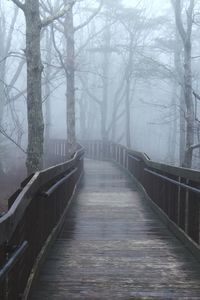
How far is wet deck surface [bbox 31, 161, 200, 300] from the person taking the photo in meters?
5.42

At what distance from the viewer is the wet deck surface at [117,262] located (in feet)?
17.8

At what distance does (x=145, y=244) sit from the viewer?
25.8ft

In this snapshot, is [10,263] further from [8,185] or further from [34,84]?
[8,185]

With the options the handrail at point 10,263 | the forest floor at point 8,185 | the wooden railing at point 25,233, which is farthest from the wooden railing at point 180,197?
the forest floor at point 8,185

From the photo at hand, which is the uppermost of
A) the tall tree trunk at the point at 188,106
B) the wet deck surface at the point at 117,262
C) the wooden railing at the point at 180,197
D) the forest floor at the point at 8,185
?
the tall tree trunk at the point at 188,106

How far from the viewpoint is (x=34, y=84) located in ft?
43.1

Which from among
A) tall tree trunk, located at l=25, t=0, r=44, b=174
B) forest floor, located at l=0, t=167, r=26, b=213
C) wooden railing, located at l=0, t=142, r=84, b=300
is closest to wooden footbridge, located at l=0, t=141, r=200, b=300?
wooden railing, located at l=0, t=142, r=84, b=300

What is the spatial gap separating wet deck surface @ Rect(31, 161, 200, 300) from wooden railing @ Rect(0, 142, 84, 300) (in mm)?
269

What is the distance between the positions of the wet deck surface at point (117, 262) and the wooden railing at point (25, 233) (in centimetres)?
27

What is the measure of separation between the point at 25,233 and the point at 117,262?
197cm

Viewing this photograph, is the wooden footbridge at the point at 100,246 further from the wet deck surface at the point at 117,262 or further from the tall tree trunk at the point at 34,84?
the tall tree trunk at the point at 34,84

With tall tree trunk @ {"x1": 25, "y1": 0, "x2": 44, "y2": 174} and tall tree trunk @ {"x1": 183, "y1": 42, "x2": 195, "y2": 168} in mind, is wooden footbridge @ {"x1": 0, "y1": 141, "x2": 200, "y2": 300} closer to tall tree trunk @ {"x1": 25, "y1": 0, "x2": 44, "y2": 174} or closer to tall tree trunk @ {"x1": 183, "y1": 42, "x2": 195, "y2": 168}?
tall tree trunk @ {"x1": 25, "y1": 0, "x2": 44, "y2": 174}

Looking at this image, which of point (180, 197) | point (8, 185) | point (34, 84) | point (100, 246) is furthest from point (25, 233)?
point (8, 185)

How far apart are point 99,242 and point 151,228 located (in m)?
1.65
